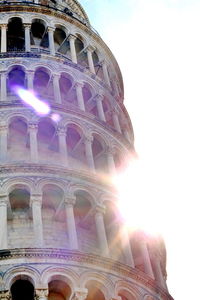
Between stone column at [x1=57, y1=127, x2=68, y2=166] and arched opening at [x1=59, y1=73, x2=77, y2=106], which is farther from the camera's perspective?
arched opening at [x1=59, y1=73, x2=77, y2=106]

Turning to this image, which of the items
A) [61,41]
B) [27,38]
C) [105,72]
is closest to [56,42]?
[61,41]

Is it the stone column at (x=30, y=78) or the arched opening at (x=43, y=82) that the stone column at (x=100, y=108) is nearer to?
the arched opening at (x=43, y=82)

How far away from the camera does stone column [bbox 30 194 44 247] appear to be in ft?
54.6

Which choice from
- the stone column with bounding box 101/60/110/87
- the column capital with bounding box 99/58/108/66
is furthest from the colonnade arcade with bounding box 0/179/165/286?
the column capital with bounding box 99/58/108/66

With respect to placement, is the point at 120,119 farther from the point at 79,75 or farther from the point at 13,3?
the point at 13,3

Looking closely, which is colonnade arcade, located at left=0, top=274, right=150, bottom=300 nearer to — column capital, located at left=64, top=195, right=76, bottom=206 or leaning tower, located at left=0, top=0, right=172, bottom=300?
leaning tower, located at left=0, top=0, right=172, bottom=300

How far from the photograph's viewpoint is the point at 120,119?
2641 cm

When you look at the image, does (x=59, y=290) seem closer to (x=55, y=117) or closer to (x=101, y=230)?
(x=101, y=230)

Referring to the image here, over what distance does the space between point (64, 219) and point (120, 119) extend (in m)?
8.56

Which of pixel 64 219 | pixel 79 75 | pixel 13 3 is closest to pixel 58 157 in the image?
pixel 64 219

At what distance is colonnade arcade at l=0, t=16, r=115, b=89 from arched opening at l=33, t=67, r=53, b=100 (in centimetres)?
202

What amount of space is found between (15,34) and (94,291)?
15.4 metres

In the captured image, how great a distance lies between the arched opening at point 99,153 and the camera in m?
22.4

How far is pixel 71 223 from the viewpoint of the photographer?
1762 centimetres
